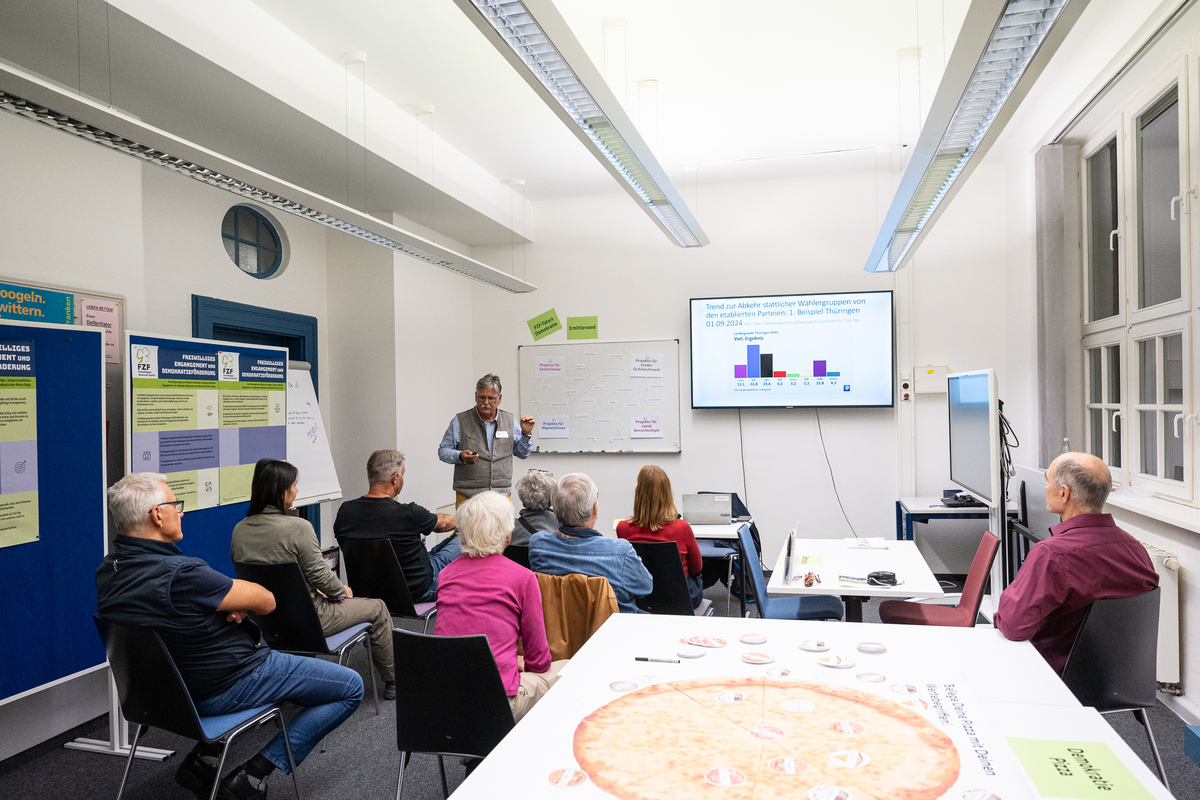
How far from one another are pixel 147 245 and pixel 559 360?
10.1ft

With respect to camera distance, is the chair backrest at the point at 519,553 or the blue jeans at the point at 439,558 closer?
the chair backrest at the point at 519,553

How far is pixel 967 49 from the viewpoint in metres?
2.01

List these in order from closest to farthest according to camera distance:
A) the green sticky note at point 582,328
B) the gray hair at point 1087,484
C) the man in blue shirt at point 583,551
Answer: the gray hair at point 1087,484 → the man in blue shirt at point 583,551 → the green sticky note at point 582,328

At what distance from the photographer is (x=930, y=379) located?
5.38 meters

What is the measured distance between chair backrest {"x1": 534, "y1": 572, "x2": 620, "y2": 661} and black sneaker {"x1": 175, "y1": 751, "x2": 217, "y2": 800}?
115cm

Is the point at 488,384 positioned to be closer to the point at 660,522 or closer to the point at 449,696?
the point at 660,522

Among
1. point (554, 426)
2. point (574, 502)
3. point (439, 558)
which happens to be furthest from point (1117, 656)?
point (554, 426)

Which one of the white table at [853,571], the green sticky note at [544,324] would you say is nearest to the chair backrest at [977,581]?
the white table at [853,571]

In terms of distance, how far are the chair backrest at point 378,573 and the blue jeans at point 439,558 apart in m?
0.17

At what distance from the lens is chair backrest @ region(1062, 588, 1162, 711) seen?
2.04 metres

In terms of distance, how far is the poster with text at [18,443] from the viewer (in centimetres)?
272

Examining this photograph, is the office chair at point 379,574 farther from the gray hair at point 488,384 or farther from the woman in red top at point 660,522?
the gray hair at point 488,384

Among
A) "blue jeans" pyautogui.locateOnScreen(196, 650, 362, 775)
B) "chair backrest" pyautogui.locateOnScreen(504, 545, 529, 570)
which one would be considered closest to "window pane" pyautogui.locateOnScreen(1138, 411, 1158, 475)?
"chair backrest" pyautogui.locateOnScreen(504, 545, 529, 570)

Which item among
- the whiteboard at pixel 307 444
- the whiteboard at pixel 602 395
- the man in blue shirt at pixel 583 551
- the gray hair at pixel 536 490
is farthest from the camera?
the whiteboard at pixel 602 395
